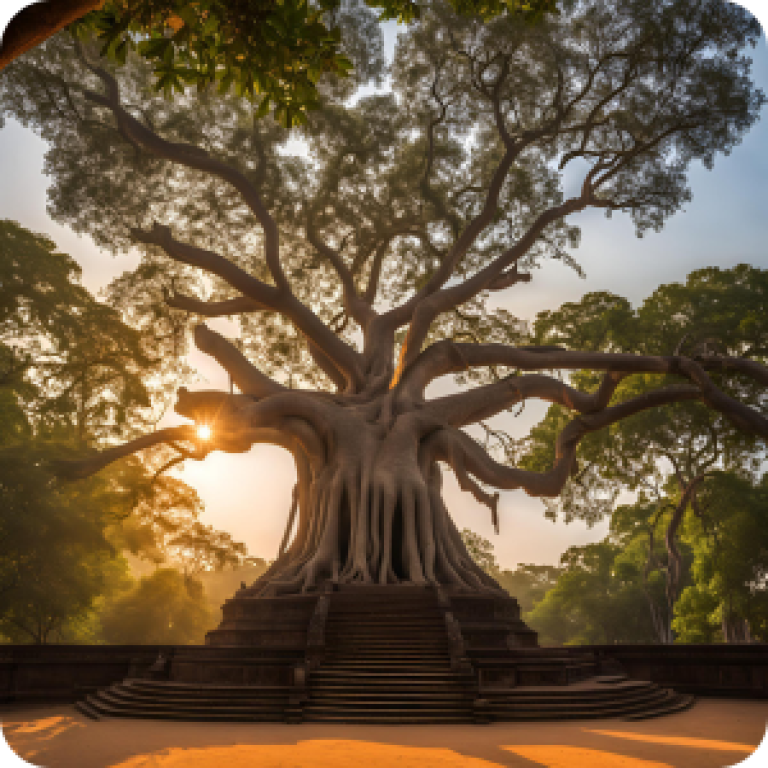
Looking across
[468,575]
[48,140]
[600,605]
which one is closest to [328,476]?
[468,575]

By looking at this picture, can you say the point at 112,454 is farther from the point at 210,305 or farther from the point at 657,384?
the point at 657,384

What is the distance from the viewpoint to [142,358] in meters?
18.8

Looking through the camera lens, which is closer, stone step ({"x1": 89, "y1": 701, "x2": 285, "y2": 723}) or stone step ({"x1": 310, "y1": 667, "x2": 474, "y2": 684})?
stone step ({"x1": 89, "y1": 701, "x2": 285, "y2": 723})

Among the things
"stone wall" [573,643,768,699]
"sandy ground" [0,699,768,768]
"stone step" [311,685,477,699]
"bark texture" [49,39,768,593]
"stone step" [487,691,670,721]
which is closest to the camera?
"sandy ground" [0,699,768,768]

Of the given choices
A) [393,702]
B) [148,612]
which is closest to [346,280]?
[393,702]

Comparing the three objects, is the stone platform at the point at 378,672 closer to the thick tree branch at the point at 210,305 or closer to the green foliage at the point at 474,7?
the green foliage at the point at 474,7

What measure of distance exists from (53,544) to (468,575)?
13.6 metres

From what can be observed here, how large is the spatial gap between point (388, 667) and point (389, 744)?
286 cm

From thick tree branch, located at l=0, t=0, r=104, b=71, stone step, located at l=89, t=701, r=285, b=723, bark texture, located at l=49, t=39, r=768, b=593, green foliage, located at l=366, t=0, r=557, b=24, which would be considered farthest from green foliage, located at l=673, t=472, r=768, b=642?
thick tree branch, located at l=0, t=0, r=104, b=71

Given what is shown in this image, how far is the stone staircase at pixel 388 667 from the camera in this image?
800 cm

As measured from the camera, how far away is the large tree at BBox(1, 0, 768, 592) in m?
14.1

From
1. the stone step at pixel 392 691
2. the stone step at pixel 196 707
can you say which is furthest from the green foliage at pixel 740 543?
the stone step at pixel 196 707

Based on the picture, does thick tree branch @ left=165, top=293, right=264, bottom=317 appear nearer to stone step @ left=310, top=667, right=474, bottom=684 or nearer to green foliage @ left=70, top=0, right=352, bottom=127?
stone step @ left=310, top=667, right=474, bottom=684

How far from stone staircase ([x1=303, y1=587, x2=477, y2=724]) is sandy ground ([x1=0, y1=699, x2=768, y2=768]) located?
0.48 meters
